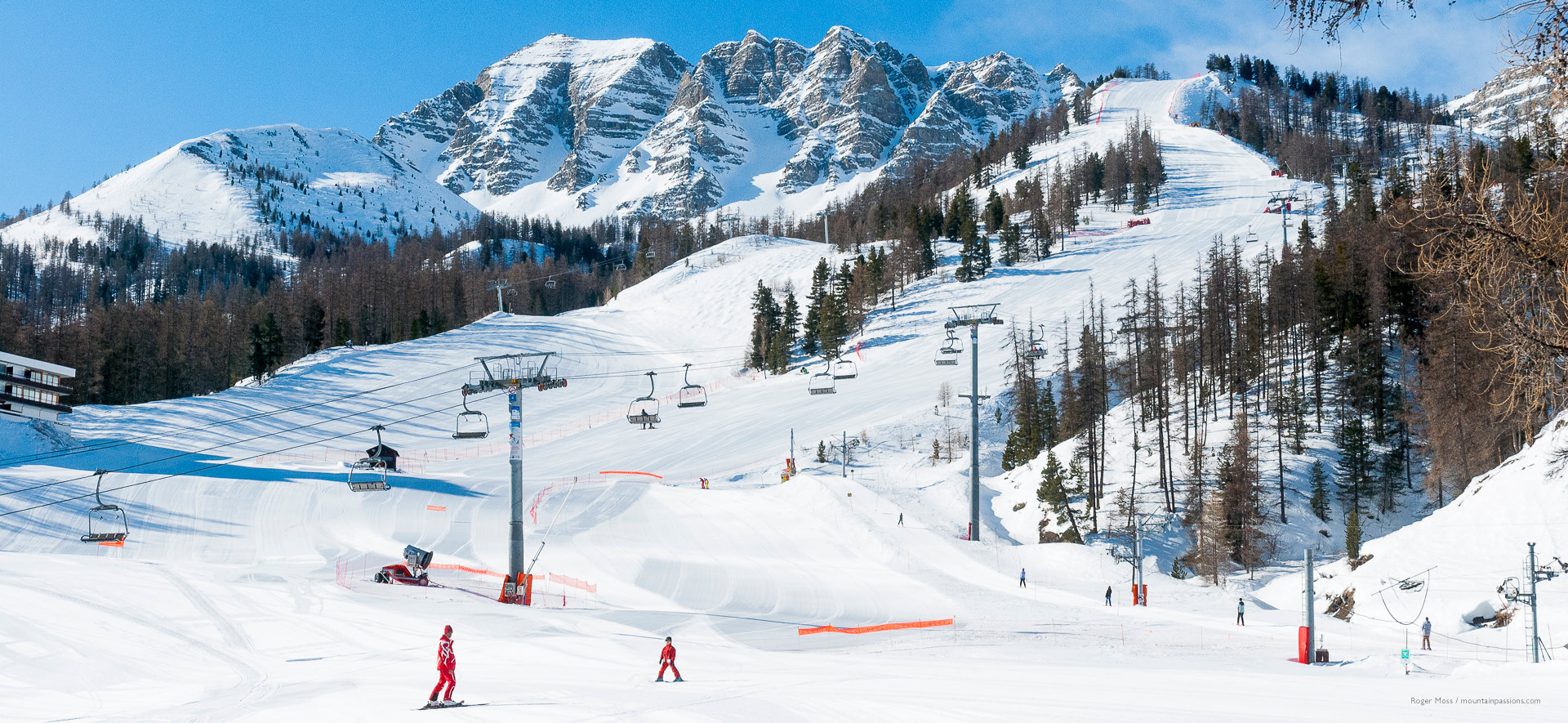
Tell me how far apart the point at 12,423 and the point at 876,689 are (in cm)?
5368

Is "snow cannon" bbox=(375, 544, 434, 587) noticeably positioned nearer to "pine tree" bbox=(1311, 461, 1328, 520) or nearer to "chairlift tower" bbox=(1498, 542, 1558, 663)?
"chairlift tower" bbox=(1498, 542, 1558, 663)

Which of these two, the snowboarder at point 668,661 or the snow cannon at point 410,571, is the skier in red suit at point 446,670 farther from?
the snow cannon at point 410,571

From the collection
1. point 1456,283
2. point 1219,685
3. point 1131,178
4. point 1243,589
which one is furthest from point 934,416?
point 1131,178

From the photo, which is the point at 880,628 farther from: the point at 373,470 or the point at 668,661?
the point at 373,470

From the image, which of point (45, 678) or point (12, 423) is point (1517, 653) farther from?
point (12, 423)

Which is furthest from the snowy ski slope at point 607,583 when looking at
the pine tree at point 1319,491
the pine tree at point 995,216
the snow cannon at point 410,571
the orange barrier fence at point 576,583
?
the pine tree at point 995,216

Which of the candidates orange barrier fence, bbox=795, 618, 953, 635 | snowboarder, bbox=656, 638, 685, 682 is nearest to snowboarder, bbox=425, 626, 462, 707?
snowboarder, bbox=656, 638, 685, 682

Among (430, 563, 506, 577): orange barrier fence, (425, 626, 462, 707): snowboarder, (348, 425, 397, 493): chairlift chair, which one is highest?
(348, 425, 397, 493): chairlift chair

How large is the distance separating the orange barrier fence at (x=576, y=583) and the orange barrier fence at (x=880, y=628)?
10.0 meters

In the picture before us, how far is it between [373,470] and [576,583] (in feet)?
57.1

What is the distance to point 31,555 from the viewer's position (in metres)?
30.5

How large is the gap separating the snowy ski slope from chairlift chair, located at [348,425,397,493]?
154 cm

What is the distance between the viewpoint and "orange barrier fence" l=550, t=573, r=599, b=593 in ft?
106

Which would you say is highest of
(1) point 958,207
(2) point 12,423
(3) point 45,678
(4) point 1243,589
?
(1) point 958,207
